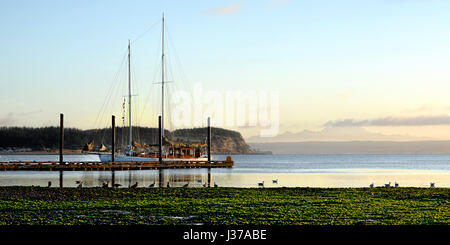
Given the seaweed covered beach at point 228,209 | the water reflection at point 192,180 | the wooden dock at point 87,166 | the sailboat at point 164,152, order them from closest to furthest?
the seaweed covered beach at point 228,209, the water reflection at point 192,180, the wooden dock at point 87,166, the sailboat at point 164,152

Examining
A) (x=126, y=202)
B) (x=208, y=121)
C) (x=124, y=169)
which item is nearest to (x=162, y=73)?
(x=208, y=121)

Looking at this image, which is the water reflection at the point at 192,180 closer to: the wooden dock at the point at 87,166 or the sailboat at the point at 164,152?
the wooden dock at the point at 87,166

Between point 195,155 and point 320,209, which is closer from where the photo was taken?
point 320,209

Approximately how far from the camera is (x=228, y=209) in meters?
22.5

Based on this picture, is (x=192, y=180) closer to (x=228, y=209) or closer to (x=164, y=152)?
(x=228, y=209)

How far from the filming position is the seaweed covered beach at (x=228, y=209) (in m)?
18.8

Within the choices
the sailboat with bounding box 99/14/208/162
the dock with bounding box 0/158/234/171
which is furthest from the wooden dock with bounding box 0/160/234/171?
the sailboat with bounding box 99/14/208/162

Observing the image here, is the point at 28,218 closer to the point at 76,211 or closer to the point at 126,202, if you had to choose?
the point at 76,211

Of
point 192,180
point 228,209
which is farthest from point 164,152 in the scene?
point 228,209

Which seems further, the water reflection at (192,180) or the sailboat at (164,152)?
the sailboat at (164,152)

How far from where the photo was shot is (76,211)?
71.7 ft

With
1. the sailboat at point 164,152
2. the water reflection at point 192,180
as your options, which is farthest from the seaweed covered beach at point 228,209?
the sailboat at point 164,152
